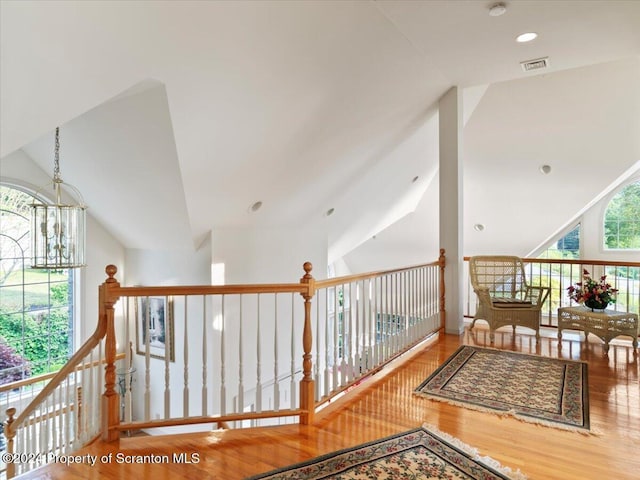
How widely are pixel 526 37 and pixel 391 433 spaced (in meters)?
3.51

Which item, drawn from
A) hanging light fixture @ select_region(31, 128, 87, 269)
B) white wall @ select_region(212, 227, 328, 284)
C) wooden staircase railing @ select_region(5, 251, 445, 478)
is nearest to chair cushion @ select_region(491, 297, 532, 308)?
wooden staircase railing @ select_region(5, 251, 445, 478)

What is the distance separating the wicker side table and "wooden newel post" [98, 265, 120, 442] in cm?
447

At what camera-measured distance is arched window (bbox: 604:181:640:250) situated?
777cm

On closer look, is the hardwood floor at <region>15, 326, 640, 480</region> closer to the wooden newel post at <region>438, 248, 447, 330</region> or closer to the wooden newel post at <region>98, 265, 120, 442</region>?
the wooden newel post at <region>98, 265, 120, 442</region>

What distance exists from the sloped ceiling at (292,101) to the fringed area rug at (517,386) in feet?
8.79

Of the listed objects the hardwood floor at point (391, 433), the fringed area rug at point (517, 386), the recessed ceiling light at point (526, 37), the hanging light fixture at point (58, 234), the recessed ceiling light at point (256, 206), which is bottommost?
the hardwood floor at point (391, 433)

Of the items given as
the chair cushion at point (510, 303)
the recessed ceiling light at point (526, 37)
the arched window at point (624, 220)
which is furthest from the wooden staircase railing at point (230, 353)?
the arched window at point (624, 220)

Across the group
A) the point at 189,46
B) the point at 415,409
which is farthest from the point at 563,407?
the point at 189,46

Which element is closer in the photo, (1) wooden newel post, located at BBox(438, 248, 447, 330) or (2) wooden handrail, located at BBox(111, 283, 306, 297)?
(2) wooden handrail, located at BBox(111, 283, 306, 297)

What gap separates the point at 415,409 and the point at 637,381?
2.12 meters

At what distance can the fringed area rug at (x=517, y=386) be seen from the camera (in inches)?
114

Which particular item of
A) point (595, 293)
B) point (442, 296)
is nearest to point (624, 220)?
point (595, 293)

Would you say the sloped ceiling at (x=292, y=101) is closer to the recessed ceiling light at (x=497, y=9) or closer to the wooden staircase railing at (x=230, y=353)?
the recessed ceiling light at (x=497, y=9)

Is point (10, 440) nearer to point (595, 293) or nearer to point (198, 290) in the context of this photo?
point (198, 290)
